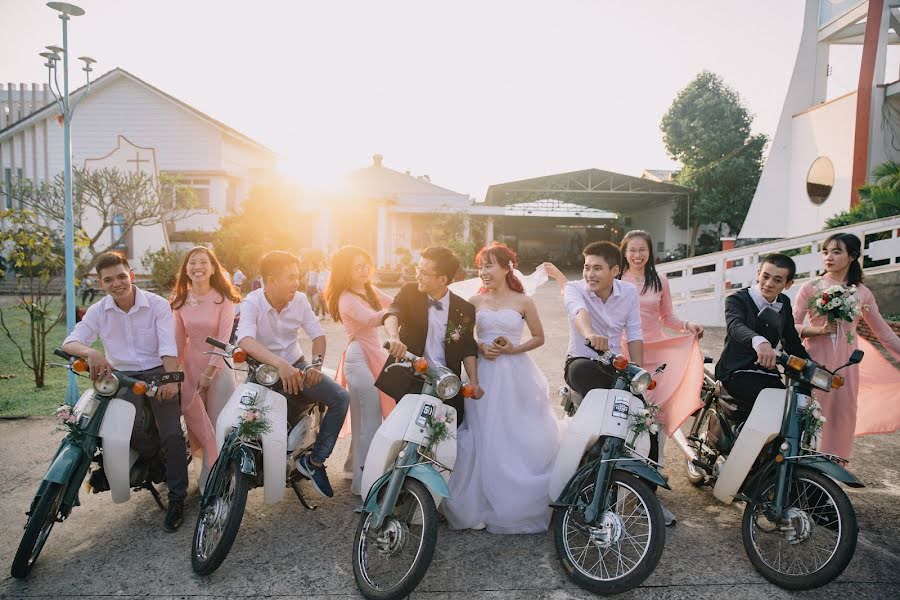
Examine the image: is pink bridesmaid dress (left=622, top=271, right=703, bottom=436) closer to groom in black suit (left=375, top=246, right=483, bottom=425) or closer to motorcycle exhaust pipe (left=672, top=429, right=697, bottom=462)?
motorcycle exhaust pipe (left=672, top=429, right=697, bottom=462)

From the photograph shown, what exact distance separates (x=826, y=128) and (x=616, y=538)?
58.5 ft

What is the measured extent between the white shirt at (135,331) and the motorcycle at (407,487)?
1.68 m

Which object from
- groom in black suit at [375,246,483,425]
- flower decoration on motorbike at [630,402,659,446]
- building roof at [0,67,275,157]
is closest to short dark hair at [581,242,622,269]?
groom in black suit at [375,246,483,425]

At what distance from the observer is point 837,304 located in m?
3.96

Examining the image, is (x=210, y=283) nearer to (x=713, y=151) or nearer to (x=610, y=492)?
(x=610, y=492)

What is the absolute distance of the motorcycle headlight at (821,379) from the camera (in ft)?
10.6

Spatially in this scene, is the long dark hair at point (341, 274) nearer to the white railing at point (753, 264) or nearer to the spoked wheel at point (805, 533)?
the spoked wheel at point (805, 533)

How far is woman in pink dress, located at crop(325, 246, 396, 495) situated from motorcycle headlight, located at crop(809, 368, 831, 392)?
274cm

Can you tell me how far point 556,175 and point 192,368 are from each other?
27706 millimetres

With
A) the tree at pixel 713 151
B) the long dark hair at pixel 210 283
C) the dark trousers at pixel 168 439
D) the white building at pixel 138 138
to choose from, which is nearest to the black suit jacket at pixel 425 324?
the dark trousers at pixel 168 439

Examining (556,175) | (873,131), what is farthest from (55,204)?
(556,175)

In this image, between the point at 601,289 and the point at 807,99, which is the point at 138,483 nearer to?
the point at 601,289

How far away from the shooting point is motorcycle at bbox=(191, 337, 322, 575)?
309 cm

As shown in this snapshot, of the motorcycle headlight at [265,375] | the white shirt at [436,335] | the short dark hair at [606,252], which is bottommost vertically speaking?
the motorcycle headlight at [265,375]
